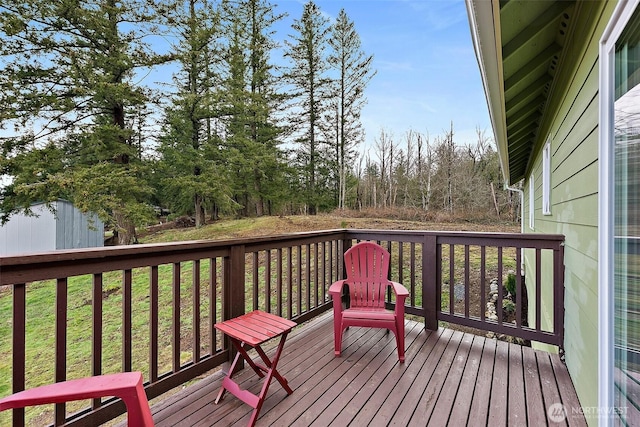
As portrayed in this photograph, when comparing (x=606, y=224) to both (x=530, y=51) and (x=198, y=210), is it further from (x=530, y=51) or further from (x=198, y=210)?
(x=198, y=210)

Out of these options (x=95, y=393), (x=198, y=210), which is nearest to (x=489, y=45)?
(x=95, y=393)

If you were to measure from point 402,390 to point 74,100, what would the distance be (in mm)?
10271

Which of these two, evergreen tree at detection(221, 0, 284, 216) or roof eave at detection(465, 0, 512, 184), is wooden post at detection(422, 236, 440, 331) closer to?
roof eave at detection(465, 0, 512, 184)

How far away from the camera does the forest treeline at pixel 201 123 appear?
24.5 feet

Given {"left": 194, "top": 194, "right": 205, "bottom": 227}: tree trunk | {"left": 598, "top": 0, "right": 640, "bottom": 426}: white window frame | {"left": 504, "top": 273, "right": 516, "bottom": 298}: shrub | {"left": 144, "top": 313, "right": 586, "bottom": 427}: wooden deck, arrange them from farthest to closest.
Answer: {"left": 194, "top": 194, "right": 205, "bottom": 227}: tree trunk, {"left": 504, "top": 273, "right": 516, "bottom": 298}: shrub, {"left": 144, "top": 313, "right": 586, "bottom": 427}: wooden deck, {"left": 598, "top": 0, "right": 640, "bottom": 426}: white window frame

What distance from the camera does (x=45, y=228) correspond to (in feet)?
29.6

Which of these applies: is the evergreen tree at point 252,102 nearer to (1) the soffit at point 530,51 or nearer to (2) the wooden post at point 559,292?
(1) the soffit at point 530,51

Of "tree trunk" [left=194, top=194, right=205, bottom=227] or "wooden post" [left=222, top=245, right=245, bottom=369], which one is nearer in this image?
"wooden post" [left=222, top=245, right=245, bottom=369]

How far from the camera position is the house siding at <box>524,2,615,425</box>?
157 cm

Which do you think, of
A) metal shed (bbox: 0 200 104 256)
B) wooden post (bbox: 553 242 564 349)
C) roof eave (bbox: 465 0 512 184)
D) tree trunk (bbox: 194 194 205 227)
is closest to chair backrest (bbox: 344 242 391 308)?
wooden post (bbox: 553 242 564 349)

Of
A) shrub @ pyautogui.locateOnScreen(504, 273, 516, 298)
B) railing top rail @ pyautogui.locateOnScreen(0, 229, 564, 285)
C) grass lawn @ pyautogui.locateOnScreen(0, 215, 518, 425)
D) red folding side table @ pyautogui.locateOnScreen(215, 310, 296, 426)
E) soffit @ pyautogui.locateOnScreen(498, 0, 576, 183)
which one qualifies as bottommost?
grass lawn @ pyautogui.locateOnScreen(0, 215, 518, 425)

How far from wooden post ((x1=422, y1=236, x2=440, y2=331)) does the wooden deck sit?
32cm

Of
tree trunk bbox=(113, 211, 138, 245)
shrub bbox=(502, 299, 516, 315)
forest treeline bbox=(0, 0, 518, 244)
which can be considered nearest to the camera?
shrub bbox=(502, 299, 516, 315)

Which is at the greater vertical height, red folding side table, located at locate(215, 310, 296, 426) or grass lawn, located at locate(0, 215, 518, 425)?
red folding side table, located at locate(215, 310, 296, 426)
